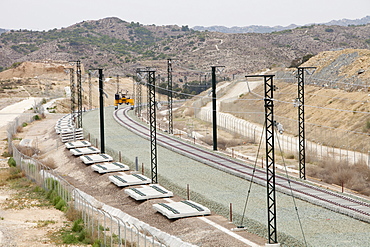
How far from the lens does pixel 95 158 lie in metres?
54.8

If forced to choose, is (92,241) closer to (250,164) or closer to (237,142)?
(250,164)

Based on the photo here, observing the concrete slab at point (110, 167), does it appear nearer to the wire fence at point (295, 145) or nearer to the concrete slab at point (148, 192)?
the concrete slab at point (148, 192)

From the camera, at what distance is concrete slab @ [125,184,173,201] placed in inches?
1506

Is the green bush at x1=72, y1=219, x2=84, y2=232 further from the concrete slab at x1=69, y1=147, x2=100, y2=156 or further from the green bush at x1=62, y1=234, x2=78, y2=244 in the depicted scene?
the concrete slab at x1=69, y1=147, x2=100, y2=156

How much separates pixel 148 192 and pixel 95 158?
1663cm

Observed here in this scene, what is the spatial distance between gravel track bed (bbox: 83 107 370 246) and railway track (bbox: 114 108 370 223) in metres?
0.58

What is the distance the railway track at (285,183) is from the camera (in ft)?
111

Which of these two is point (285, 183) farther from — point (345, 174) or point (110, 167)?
point (110, 167)

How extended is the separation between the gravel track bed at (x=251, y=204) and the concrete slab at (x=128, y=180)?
58.9 inches

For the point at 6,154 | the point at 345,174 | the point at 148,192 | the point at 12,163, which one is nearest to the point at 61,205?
the point at 148,192

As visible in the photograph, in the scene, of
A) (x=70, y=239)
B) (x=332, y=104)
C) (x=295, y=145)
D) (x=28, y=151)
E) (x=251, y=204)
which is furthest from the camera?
(x=332, y=104)

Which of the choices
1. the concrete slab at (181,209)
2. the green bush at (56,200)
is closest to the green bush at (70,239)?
the concrete slab at (181,209)

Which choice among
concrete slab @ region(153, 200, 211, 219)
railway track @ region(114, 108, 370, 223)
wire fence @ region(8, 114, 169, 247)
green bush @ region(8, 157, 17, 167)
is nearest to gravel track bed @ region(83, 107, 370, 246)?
railway track @ region(114, 108, 370, 223)

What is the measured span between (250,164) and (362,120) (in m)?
24.4
